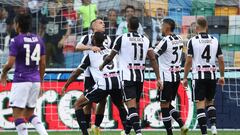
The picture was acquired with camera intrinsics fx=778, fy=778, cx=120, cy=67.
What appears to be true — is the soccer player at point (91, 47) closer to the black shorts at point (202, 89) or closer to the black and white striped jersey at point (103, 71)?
the black and white striped jersey at point (103, 71)

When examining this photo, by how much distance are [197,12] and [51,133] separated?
16.5ft

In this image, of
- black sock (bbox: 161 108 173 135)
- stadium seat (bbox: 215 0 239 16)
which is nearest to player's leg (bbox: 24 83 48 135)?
black sock (bbox: 161 108 173 135)

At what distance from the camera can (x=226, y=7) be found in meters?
20.1

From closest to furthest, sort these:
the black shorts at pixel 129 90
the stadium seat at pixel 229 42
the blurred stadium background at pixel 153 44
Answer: the black shorts at pixel 129 90 < the blurred stadium background at pixel 153 44 < the stadium seat at pixel 229 42

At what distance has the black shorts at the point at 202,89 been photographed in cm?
1482

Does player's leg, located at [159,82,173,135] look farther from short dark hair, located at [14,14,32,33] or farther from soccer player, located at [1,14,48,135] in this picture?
Answer: short dark hair, located at [14,14,32,33]

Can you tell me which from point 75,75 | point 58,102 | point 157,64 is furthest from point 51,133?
point 157,64

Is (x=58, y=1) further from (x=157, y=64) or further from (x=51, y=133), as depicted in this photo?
(x=157, y=64)

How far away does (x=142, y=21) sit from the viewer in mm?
19812

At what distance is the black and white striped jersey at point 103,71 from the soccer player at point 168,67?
937mm

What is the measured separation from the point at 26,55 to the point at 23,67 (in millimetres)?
207

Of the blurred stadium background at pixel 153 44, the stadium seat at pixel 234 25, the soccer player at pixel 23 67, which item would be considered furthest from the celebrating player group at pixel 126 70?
the stadium seat at pixel 234 25

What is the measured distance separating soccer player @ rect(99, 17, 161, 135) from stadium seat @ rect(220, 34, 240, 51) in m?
5.52

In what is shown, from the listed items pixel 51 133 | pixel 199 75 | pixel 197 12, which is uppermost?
pixel 197 12
